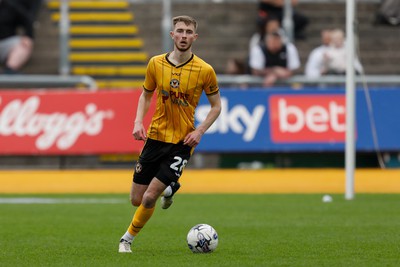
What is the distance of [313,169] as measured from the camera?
21.9 m

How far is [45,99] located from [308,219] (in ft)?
30.3

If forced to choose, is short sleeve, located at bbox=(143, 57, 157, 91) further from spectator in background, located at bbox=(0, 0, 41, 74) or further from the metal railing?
spectator in background, located at bbox=(0, 0, 41, 74)

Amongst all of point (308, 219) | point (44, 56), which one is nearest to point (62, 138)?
point (44, 56)

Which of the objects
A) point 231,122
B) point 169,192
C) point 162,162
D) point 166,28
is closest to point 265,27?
point 166,28

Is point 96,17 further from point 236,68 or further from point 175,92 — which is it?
point 175,92

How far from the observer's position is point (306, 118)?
21.4 m

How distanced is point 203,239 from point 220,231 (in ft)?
7.63

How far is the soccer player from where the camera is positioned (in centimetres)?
1005

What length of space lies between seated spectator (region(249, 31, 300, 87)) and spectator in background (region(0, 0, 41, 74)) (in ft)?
17.3

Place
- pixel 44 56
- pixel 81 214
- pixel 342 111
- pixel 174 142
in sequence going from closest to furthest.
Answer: pixel 174 142 → pixel 81 214 → pixel 342 111 → pixel 44 56

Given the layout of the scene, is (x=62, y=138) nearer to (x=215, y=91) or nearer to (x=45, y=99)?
(x=45, y=99)

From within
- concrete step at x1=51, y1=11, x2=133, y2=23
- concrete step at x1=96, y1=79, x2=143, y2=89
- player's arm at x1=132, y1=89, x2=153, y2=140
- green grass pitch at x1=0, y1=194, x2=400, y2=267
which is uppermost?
concrete step at x1=51, y1=11, x2=133, y2=23

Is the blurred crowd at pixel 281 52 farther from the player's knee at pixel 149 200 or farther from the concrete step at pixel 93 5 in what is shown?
the player's knee at pixel 149 200

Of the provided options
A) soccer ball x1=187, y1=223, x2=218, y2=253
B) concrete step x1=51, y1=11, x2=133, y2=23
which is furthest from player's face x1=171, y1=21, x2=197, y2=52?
concrete step x1=51, y1=11, x2=133, y2=23
